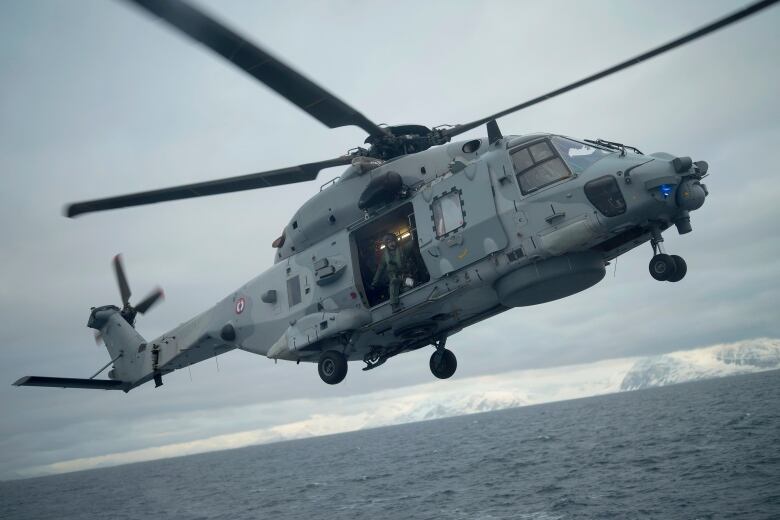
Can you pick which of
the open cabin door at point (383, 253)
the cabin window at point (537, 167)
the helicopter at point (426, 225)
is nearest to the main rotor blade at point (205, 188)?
the helicopter at point (426, 225)

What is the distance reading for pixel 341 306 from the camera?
12812 mm

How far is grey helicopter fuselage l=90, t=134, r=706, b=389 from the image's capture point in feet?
32.2

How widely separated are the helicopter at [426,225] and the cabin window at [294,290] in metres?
0.04

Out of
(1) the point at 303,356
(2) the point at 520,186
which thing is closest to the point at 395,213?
(2) the point at 520,186

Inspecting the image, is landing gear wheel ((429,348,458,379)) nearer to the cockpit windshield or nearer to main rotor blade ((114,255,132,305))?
the cockpit windshield

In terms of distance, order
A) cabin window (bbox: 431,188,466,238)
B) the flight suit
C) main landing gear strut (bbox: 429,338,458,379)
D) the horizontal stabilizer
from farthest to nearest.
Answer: the horizontal stabilizer < main landing gear strut (bbox: 429,338,458,379) < the flight suit < cabin window (bbox: 431,188,466,238)

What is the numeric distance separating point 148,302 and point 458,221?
1226 centimetres

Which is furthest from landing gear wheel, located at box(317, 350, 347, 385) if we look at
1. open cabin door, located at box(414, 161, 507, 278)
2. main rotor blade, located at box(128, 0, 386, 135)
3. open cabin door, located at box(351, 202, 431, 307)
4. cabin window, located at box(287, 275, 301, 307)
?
main rotor blade, located at box(128, 0, 386, 135)

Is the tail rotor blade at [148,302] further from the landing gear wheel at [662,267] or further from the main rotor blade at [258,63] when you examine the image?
the landing gear wheel at [662,267]

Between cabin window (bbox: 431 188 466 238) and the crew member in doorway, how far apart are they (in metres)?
1.08

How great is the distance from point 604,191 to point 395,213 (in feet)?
14.7

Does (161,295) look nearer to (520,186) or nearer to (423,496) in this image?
(520,186)

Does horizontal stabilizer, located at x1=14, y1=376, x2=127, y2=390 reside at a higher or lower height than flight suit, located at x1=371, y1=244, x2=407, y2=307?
lower

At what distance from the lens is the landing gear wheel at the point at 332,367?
12547 mm
